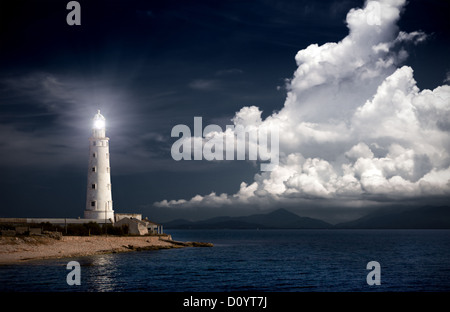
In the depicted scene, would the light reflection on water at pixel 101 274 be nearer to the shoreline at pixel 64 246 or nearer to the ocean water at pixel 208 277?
the ocean water at pixel 208 277

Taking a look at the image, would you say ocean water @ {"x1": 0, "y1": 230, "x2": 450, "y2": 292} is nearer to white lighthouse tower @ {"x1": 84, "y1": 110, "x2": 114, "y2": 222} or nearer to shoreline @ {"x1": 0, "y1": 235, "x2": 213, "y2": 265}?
shoreline @ {"x1": 0, "y1": 235, "x2": 213, "y2": 265}

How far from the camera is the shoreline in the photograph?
53562 millimetres

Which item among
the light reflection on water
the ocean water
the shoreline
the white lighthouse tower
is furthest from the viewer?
the white lighthouse tower

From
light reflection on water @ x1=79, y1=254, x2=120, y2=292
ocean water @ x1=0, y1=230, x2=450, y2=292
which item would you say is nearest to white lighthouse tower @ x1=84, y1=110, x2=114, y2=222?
ocean water @ x1=0, y1=230, x2=450, y2=292

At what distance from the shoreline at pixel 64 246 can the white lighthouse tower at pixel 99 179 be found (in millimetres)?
6628

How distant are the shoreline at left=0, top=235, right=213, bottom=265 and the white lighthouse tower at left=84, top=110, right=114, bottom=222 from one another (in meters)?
6.63

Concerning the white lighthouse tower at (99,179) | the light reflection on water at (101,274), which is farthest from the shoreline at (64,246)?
the white lighthouse tower at (99,179)

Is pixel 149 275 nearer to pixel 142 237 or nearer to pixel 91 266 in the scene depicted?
pixel 91 266

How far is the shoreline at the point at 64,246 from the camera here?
53562mm

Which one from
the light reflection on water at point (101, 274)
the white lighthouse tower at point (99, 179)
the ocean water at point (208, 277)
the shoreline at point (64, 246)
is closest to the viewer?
the light reflection on water at point (101, 274)

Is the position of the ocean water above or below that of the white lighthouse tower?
below

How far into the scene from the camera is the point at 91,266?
5000 cm
